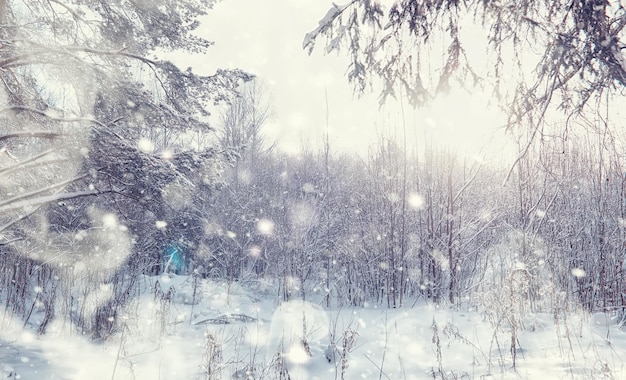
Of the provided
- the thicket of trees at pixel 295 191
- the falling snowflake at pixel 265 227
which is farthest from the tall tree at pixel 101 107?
the falling snowflake at pixel 265 227

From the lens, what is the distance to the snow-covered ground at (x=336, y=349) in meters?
3.73

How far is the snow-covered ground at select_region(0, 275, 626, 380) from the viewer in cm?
373

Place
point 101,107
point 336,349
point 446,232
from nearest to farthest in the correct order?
point 336,349 < point 101,107 < point 446,232

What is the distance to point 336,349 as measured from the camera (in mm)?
4250

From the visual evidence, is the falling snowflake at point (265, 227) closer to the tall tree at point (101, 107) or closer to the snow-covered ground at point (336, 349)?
the snow-covered ground at point (336, 349)

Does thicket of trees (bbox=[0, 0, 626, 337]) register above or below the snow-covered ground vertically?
above

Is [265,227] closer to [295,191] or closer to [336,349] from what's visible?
[295,191]

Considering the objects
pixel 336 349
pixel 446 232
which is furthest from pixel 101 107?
pixel 446 232

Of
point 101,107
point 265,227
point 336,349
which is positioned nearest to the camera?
point 336,349

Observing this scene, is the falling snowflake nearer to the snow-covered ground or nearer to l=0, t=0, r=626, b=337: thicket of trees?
l=0, t=0, r=626, b=337: thicket of trees

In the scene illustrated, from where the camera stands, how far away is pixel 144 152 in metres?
4.88

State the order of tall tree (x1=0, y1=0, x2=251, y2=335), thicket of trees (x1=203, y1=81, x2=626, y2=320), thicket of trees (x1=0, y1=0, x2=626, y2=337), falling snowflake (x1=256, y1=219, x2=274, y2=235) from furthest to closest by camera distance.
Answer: falling snowflake (x1=256, y1=219, x2=274, y2=235), thicket of trees (x1=203, y1=81, x2=626, y2=320), tall tree (x1=0, y1=0, x2=251, y2=335), thicket of trees (x1=0, y1=0, x2=626, y2=337)

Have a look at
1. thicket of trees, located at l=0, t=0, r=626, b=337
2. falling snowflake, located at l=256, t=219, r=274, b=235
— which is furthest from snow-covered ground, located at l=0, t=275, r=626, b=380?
falling snowflake, located at l=256, t=219, r=274, b=235

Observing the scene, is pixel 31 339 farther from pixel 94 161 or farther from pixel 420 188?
pixel 420 188
